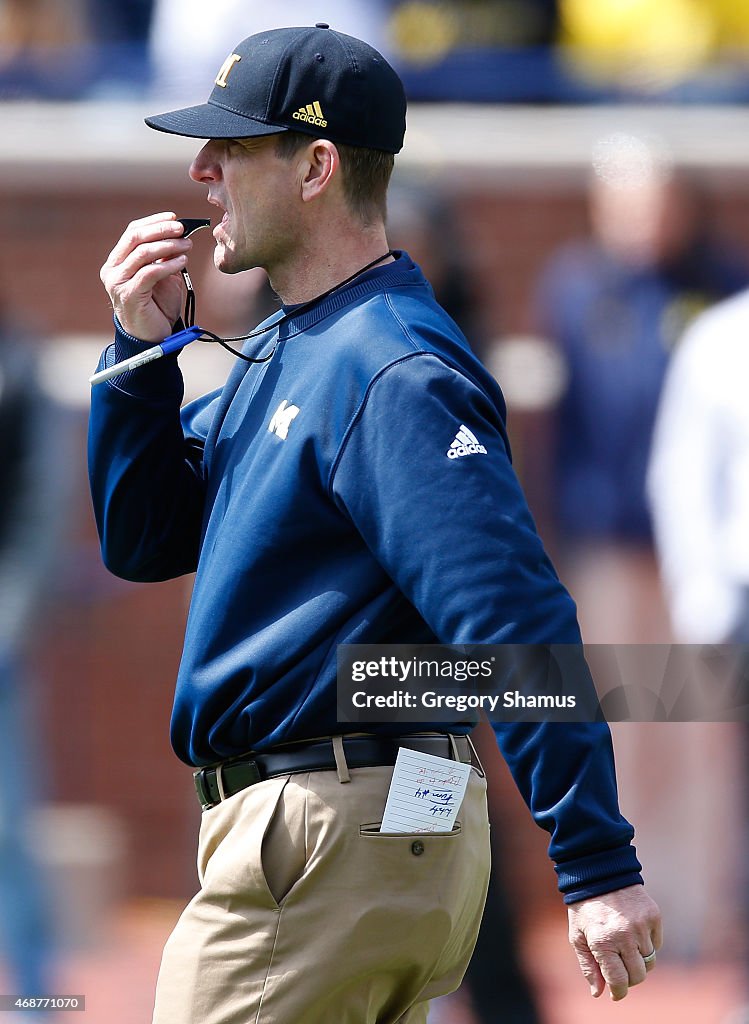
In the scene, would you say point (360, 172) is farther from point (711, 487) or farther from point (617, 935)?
point (711, 487)

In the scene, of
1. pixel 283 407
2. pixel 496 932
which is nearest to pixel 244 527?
pixel 283 407

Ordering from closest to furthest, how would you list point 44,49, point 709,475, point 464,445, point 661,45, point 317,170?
point 464,445 → point 317,170 → point 709,475 → point 661,45 → point 44,49

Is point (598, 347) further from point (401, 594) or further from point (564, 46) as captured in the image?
point (401, 594)

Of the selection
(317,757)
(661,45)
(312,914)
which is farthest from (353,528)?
(661,45)

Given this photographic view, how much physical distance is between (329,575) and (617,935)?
65 centimetres

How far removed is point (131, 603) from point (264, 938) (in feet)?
10.8

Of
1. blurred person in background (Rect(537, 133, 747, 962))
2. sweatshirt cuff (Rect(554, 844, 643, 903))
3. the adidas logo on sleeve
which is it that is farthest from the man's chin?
blurred person in background (Rect(537, 133, 747, 962))

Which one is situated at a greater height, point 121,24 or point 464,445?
point 121,24

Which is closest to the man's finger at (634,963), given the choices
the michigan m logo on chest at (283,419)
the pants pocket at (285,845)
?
the pants pocket at (285,845)

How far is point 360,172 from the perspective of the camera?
8.55 feet

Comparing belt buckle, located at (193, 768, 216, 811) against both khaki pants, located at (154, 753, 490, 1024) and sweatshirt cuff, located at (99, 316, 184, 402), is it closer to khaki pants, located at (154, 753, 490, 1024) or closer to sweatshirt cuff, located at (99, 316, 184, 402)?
khaki pants, located at (154, 753, 490, 1024)

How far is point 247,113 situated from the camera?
2527mm

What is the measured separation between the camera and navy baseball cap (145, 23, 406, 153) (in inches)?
98.9

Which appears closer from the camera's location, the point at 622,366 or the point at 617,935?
the point at 617,935
